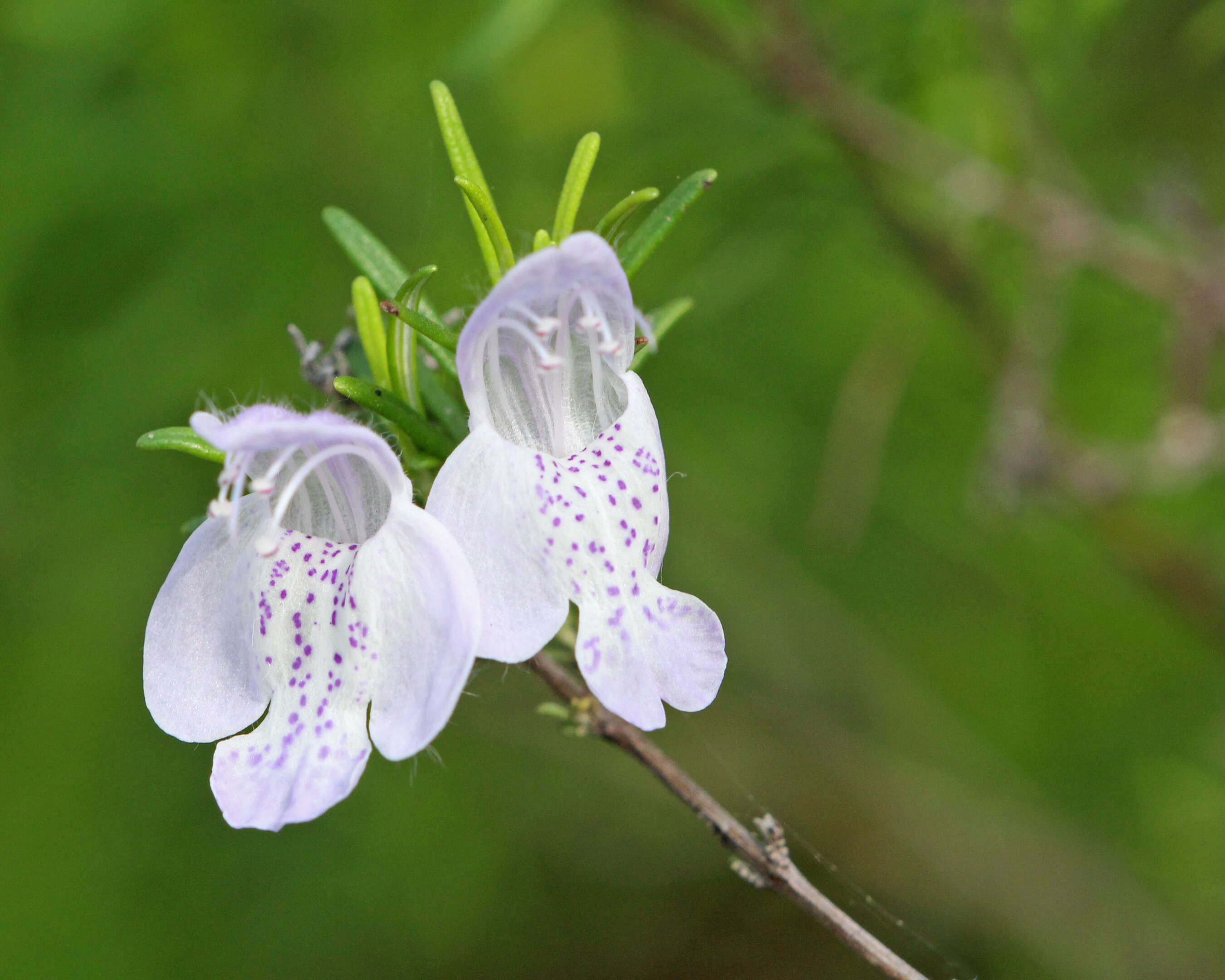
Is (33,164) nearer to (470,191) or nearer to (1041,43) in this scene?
(470,191)

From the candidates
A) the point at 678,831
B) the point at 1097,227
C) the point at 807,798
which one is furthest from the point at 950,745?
the point at 1097,227

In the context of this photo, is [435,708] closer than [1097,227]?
Yes

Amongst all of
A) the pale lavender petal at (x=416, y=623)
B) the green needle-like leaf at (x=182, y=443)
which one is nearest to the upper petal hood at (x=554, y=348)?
the pale lavender petal at (x=416, y=623)

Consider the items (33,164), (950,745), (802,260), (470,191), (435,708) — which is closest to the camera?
(435,708)

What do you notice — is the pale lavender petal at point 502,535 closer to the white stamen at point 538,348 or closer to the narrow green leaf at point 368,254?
the white stamen at point 538,348

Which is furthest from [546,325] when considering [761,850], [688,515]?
[688,515]

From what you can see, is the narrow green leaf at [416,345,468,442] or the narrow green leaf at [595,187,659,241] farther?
the narrow green leaf at [416,345,468,442]

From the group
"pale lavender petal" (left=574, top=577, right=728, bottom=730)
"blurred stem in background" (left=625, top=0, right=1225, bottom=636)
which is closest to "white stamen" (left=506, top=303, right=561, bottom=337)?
"pale lavender petal" (left=574, top=577, right=728, bottom=730)

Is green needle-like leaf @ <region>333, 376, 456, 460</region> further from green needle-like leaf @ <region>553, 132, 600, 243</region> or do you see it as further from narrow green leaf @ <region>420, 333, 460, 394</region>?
green needle-like leaf @ <region>553, 132, 600, 243</region>
